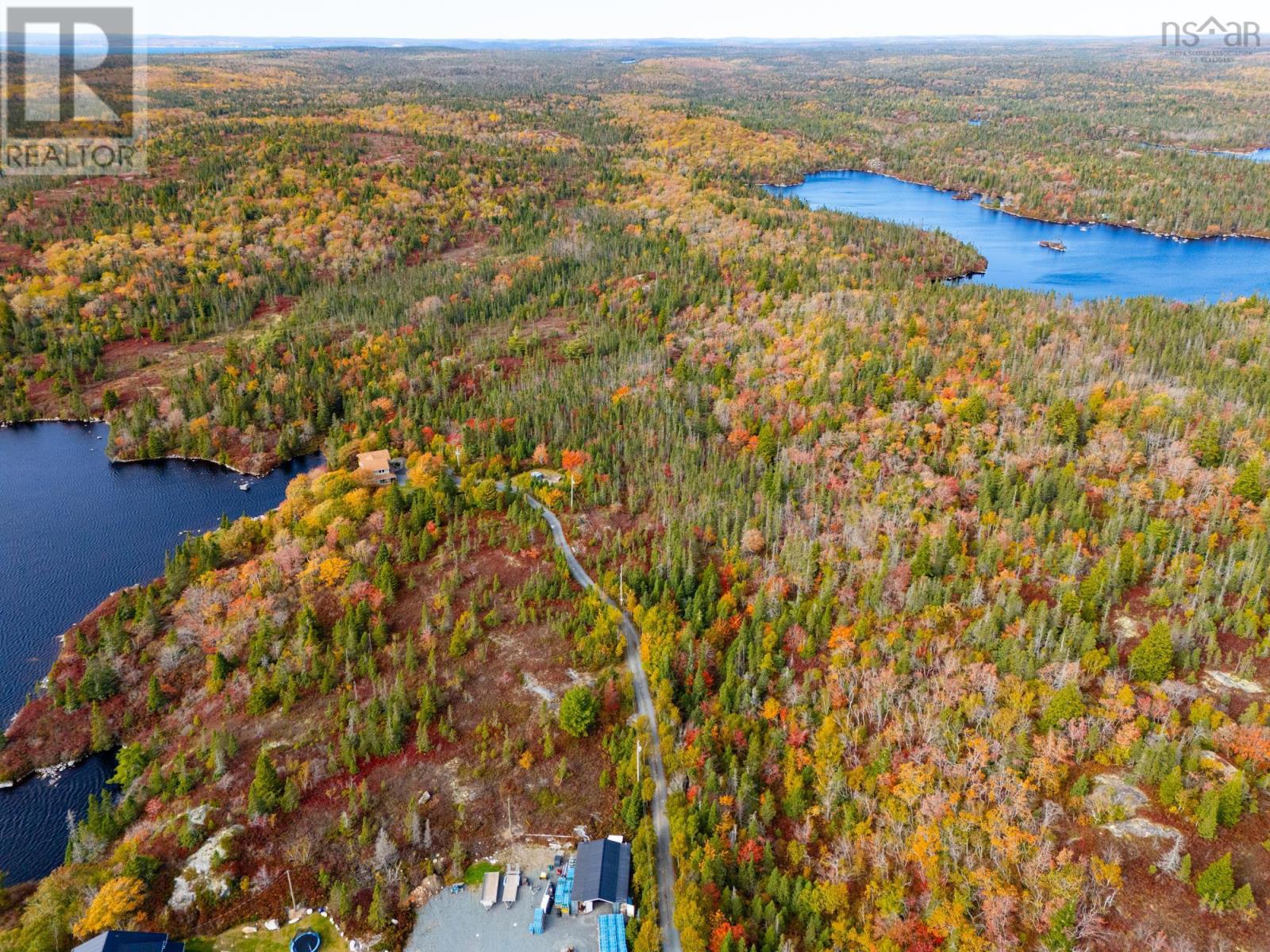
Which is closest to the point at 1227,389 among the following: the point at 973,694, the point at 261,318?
the point at 973,694

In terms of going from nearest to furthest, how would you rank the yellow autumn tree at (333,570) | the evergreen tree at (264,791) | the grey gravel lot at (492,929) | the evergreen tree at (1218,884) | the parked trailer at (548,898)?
the evergreen tree at (1218,884)
the grey gravel lot at (492,929)
the parked trailer at (548,898)
the evergreen tree at (264,791)
the yellow autumn tree at (333,570)

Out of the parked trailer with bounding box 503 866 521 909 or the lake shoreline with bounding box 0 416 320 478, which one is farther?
the lake shoreline with bounding box 0 416 320 478

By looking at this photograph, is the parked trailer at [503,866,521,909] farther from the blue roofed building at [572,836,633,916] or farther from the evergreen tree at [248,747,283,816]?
the evergreen tree at [248,747,283,816]

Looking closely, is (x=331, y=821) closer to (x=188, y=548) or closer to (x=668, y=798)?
(x=668, y=798)

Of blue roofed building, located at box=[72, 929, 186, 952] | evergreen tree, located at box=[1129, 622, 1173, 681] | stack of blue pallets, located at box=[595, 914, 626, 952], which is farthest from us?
evergreen tree, located at box=[1129, 622, 1173, 681]

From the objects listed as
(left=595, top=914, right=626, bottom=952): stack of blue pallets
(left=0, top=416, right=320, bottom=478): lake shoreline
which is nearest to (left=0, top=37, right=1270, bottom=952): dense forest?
(left=0, top=416, right=320, bottom=478): lake shoreline

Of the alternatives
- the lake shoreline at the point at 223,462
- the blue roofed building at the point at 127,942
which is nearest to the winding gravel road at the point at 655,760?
the blue roofed building at the point at 127,942

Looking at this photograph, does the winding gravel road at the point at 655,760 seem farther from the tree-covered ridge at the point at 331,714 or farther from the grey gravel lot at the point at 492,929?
the grey gravel lot at the point at 492,929
